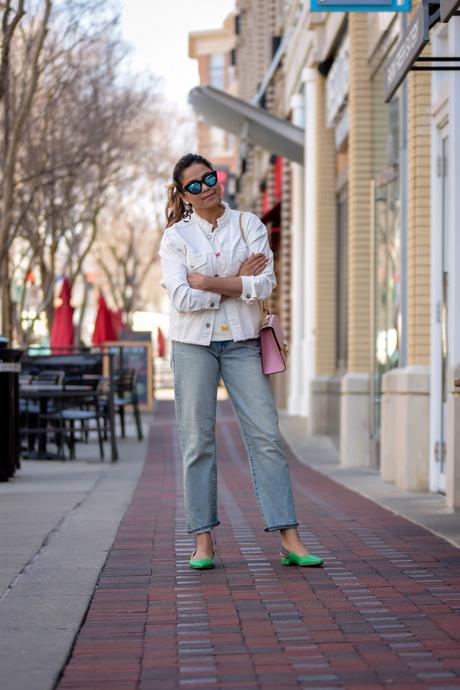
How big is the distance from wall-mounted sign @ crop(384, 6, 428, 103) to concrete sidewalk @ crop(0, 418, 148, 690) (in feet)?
10.1

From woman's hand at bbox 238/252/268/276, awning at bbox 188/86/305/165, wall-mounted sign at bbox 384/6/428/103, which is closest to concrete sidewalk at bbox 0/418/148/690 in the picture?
woman's hand at bbox 238/252/268/276

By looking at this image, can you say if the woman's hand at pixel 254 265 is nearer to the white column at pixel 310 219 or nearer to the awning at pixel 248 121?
the white column at pixel 310 219

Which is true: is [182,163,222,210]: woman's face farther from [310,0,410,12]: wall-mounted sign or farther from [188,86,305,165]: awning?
[188,86,305,165]: awning

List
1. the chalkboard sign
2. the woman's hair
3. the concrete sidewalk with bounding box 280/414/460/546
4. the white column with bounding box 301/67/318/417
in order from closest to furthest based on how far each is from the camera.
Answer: the woman's hair < the concrete sidewalk with bounding box 280/414/460/546 < the white column with bounding box 301/67/318/417 < the chalkboard sign

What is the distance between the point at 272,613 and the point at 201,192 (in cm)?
217

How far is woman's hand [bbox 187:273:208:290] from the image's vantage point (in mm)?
6828

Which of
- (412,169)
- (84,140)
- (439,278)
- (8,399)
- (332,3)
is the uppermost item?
(84,140)

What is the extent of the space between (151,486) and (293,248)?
600 inches

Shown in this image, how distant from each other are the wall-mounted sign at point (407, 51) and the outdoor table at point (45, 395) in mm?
6934

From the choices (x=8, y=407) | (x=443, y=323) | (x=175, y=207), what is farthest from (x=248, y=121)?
(x=175, y=207)

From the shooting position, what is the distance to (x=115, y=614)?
5758 mm

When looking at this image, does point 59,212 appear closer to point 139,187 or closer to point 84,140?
point 84,140

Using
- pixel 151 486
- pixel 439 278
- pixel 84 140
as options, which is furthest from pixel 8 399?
pixel 84 140

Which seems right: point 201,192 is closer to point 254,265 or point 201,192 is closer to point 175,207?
point 175,207
